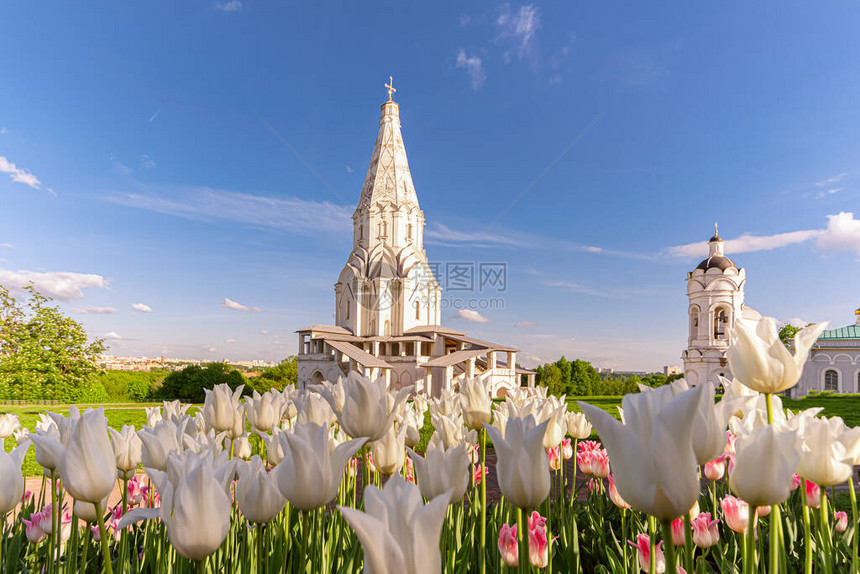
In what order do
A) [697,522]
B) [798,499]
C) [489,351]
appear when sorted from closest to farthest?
[697,522] < [798,499] < [489,351]

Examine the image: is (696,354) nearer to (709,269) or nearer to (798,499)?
(709,269)

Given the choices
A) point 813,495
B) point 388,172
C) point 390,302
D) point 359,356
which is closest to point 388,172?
point 388,172

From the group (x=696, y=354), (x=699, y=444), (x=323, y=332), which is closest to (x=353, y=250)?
(x=323, y=332)

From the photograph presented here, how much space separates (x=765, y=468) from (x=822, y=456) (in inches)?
25.8

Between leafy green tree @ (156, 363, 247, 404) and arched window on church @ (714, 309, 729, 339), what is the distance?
32.6 m

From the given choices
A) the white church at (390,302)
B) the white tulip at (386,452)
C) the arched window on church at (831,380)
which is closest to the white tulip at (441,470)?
the white tulip at (386,452)

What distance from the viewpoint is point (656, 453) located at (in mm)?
1029

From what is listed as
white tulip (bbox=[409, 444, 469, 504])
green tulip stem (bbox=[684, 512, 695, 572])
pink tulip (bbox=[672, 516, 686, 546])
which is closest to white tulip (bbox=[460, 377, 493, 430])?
white tulip (bbox=[409, 444, 469, 504])

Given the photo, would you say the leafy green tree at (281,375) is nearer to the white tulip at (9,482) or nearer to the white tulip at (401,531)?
the white tulip at (9,482)

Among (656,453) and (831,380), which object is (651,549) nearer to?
(656,453)

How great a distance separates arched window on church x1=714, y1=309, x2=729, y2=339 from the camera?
33.2m

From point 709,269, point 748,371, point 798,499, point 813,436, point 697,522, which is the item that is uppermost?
point 709,269

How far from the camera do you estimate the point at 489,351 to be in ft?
82.8

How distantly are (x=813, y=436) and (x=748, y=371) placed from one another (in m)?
0.33
